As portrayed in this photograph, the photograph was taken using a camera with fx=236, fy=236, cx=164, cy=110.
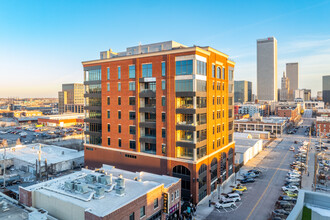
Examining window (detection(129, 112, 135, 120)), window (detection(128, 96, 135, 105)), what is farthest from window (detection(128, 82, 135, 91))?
window (detection(129, 112, 135, 120))

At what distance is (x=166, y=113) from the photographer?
137 feet

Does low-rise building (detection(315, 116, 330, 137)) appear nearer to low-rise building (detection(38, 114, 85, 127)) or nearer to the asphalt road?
the asphalt road

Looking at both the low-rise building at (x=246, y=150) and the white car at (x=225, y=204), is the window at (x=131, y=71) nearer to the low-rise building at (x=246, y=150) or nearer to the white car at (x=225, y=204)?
the white car at (x=225, y=204)

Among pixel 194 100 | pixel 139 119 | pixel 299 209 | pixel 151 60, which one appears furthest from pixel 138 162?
pixel 299 209

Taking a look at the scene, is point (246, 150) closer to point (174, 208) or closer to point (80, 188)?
point (174, 208)

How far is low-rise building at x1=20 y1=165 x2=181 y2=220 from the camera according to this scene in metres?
24.3

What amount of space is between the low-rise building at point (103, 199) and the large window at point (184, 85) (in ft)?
49.9

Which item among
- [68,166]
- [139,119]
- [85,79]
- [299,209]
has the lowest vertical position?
[68,166]

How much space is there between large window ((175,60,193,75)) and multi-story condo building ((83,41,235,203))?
0.55 ft

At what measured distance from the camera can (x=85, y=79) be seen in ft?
177

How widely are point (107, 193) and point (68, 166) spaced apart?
121 ft

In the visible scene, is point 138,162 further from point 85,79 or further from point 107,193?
point 85,79

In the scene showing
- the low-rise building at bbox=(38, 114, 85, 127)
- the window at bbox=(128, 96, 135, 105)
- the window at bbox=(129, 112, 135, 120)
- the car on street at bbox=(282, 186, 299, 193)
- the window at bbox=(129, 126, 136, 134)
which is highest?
the window at bbox=(128, 96, 135, 105)

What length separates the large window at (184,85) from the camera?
3941 centimetres
